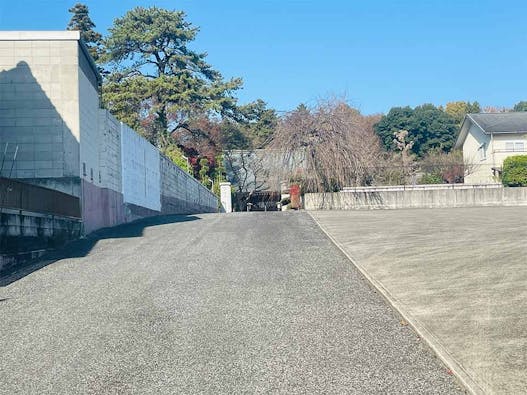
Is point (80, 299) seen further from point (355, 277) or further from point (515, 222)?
point (515, 222)

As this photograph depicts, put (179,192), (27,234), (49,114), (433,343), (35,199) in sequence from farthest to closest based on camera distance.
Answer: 1. (179,192)
2. (49,114)
3. (35,199)
4. (27,234)
5. (433,343)

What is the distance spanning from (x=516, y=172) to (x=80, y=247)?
98.5 ft

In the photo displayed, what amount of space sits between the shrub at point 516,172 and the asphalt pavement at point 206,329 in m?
27.5

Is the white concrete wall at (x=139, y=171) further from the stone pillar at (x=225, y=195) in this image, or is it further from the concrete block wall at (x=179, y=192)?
the stone pillar at (x=225, y=195)

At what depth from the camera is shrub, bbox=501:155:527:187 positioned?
1548 inches

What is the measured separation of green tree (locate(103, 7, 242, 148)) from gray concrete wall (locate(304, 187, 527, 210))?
18234mm

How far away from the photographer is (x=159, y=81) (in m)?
47.9

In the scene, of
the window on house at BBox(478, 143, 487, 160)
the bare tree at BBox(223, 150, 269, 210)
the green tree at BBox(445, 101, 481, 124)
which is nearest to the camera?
the window on house at BBox(478, 143, 487, 160)

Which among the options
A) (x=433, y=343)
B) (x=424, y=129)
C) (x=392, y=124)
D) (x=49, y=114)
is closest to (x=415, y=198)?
(x=49, y=114)

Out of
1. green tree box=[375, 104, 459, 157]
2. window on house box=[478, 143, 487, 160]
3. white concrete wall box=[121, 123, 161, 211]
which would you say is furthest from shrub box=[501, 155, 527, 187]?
green tree box=[375, 104, 459, 157]

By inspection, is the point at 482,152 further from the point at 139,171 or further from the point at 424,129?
the point at 139,171

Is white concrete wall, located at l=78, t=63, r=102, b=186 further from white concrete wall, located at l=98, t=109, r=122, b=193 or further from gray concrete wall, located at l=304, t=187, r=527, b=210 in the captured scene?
gray concrete wall, located at l=304, t=187, r=527, b=210

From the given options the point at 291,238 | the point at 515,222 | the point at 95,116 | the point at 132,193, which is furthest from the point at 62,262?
the point at 515,222

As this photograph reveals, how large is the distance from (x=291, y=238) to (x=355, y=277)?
5.53 metres
